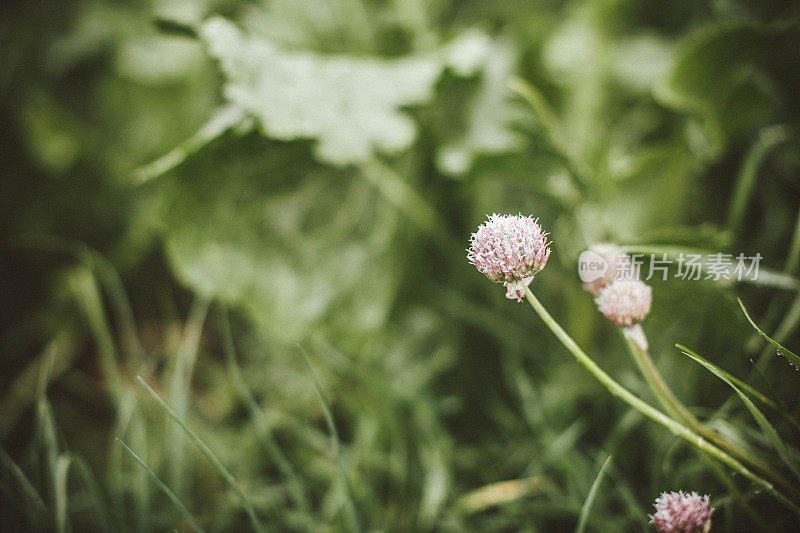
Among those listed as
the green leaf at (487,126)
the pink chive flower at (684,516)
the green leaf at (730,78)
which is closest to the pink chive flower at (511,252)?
the pink chive flower at (684,516)

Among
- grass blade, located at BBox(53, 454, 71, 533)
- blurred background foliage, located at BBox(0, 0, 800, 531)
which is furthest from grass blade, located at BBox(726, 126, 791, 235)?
grass blade, located at BBox(53, 454, 71, 533)

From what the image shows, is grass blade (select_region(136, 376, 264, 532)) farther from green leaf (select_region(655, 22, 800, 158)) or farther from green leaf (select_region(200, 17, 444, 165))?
green leaf (select_region(655, 22, 800, 158))

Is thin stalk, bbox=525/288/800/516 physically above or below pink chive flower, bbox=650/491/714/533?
above

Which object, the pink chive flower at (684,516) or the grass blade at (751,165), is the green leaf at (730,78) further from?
the pink chive flower at (684,516)

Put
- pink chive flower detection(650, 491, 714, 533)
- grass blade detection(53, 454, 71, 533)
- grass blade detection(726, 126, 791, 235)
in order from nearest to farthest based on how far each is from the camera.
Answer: pink chive flower detection(650, 491, 714, 533) → grass blade detection(53, 454, 71, 533) → grass blade detection(726, 126, 791, 235)

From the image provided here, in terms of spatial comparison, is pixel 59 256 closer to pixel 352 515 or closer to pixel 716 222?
pixel 352 515

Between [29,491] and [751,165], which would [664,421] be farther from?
[29,491]

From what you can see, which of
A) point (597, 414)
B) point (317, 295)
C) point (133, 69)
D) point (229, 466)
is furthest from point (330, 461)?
point (133, 69)
